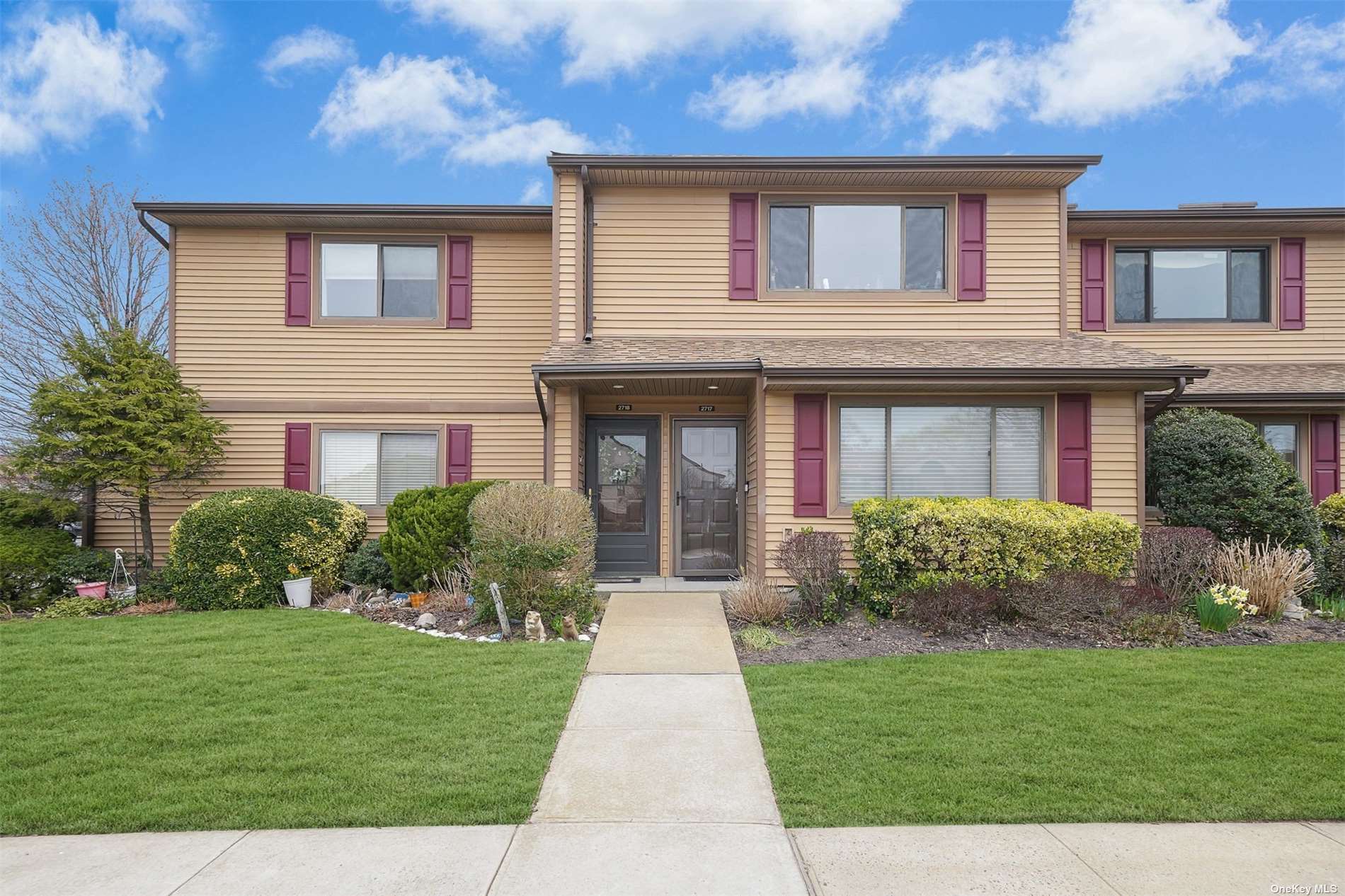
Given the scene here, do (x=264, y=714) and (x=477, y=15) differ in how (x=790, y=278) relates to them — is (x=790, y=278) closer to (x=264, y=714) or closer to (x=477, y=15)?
(x=264, y=714)

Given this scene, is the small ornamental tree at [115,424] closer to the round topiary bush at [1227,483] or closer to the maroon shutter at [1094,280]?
the round topiary bush at [1227,483]

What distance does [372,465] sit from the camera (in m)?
10.8

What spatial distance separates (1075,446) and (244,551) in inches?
398

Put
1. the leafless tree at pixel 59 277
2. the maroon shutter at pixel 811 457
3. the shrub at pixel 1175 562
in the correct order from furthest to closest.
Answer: the leafless tree at pixel 59 277, the maroon shutter at pixel 811 457, the shrub at pixel 1175 562

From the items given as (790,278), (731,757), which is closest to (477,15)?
(790,278)

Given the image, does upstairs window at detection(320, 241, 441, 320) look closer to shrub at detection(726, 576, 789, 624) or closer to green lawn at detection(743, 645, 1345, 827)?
shrub at detection(726, 576, 789, 624)

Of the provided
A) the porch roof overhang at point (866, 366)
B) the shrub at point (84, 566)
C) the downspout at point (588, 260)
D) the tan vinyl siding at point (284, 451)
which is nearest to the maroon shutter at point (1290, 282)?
the porch roof overhang at point (866, 366)

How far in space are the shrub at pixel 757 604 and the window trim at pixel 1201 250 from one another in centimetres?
728

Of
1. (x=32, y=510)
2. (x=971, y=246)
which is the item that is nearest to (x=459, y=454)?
(x=32, y=510)

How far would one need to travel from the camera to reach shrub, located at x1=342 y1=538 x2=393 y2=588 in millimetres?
9258

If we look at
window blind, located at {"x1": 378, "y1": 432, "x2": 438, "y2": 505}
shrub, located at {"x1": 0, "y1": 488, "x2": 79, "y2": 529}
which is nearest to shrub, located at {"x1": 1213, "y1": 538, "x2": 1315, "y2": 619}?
window blind, located at {"x1": 378, "y1": 432, "x2": 438, "y2": 505}

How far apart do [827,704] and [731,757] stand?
105 centimetres

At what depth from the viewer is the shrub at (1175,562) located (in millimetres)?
7746

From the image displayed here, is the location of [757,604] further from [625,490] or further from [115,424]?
[115,424]
